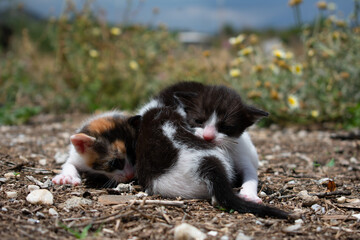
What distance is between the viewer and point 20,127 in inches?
268

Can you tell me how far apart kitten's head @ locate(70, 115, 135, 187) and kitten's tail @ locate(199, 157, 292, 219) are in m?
0.99

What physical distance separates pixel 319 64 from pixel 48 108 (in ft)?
19.3

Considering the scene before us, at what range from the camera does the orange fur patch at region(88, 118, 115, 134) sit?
3710mm

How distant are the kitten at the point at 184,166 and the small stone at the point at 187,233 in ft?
1.51

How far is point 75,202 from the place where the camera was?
282 cm

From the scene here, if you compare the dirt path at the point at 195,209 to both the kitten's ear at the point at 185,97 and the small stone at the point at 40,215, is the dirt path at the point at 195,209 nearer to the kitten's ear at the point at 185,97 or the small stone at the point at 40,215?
the small stone at the point at 40,215

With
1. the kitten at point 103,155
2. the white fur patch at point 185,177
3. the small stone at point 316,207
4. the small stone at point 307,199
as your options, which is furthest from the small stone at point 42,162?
the small stone at point 316,207

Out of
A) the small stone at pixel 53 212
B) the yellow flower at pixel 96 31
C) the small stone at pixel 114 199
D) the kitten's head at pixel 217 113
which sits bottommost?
the small stone at pixel 114 199

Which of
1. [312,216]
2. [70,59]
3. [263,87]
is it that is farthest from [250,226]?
[70,59]

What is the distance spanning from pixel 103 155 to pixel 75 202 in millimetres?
795

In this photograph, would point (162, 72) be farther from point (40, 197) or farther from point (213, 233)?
point (213, 233)

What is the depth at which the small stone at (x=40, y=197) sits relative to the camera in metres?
2.77

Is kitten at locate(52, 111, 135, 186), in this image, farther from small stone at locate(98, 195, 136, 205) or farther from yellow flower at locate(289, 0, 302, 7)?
yellow flower at locate(289, 0, 302, 7)

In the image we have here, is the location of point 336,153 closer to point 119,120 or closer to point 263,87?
point 263,87
